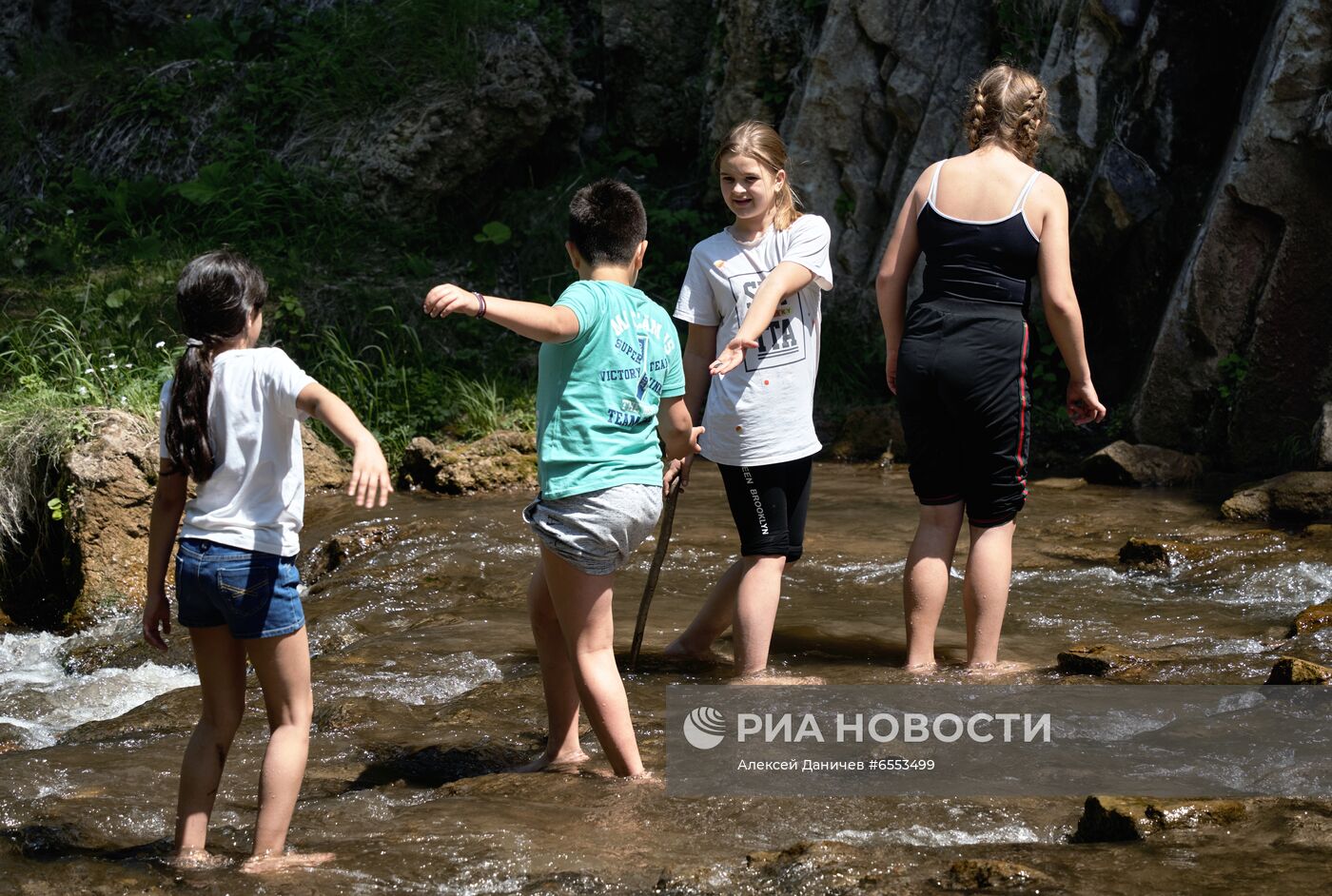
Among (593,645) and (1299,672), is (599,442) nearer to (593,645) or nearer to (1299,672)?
(593,645)

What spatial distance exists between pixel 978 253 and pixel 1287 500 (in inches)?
130

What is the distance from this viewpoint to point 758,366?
14.3 feet

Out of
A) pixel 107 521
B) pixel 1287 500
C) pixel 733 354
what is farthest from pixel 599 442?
pixel 1287 500

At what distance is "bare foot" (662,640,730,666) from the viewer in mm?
4906

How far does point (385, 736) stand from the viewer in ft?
13.7

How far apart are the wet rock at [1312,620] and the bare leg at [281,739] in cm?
343

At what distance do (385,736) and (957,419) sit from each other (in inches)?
80.4

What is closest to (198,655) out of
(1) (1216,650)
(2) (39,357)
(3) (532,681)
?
(3) (532,681)

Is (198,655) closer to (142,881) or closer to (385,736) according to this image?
(142,881)

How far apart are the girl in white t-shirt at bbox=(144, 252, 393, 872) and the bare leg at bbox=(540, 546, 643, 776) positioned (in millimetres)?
668

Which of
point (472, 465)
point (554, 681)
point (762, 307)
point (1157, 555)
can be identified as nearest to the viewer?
point (554, 681)

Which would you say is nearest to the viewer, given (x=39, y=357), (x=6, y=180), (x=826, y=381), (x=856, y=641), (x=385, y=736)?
(x=385, y=736)

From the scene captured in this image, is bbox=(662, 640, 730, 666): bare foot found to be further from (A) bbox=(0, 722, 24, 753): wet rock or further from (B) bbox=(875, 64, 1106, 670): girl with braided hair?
(A) bbox=(0, 722, 24, 753): wet rock

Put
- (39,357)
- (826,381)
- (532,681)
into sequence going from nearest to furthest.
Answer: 1. (532,681)
2. (39,357)
3. (826,381)
